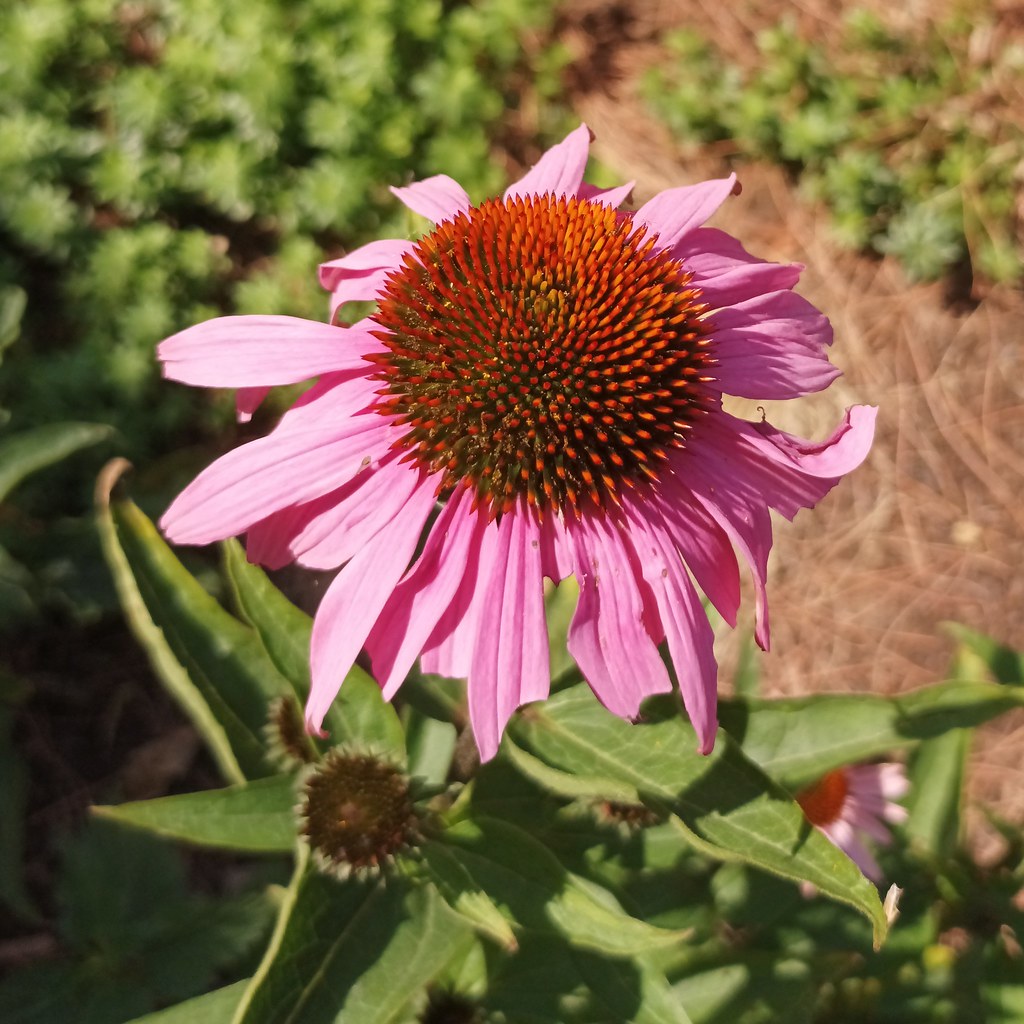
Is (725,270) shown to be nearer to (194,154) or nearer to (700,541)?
(700,541)

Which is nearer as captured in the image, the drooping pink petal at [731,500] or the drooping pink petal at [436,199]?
the drooping pink petal at [731,500]

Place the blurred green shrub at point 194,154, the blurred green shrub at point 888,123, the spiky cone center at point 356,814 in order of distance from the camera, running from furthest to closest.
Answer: the blurred green shrub at point 888,123, the blurred green shrub at point 194,154, the spiky cone center at point 356,814

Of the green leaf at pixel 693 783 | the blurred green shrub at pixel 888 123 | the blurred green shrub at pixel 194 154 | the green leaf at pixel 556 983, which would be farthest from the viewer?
the blurred green shrub at pixel 888 123

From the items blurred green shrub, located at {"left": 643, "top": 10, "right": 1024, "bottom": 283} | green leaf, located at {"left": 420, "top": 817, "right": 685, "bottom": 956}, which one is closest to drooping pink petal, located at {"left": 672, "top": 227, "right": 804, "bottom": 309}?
green leaf, located at {"left": 420, "top": 817, "right": 685, "bottom": 956}

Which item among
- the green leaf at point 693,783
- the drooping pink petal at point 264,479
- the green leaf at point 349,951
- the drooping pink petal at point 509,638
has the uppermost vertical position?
the drooping pink petal at point 264,479

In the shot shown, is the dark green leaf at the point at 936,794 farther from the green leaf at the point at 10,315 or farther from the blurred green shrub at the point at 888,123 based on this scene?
the green leaf at the point at 10,315

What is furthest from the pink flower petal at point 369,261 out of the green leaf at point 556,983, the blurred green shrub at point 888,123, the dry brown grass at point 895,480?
the blurred green shrub at point 888,123

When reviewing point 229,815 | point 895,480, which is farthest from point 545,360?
point 895,480

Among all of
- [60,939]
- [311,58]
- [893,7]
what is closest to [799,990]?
[60,939]
